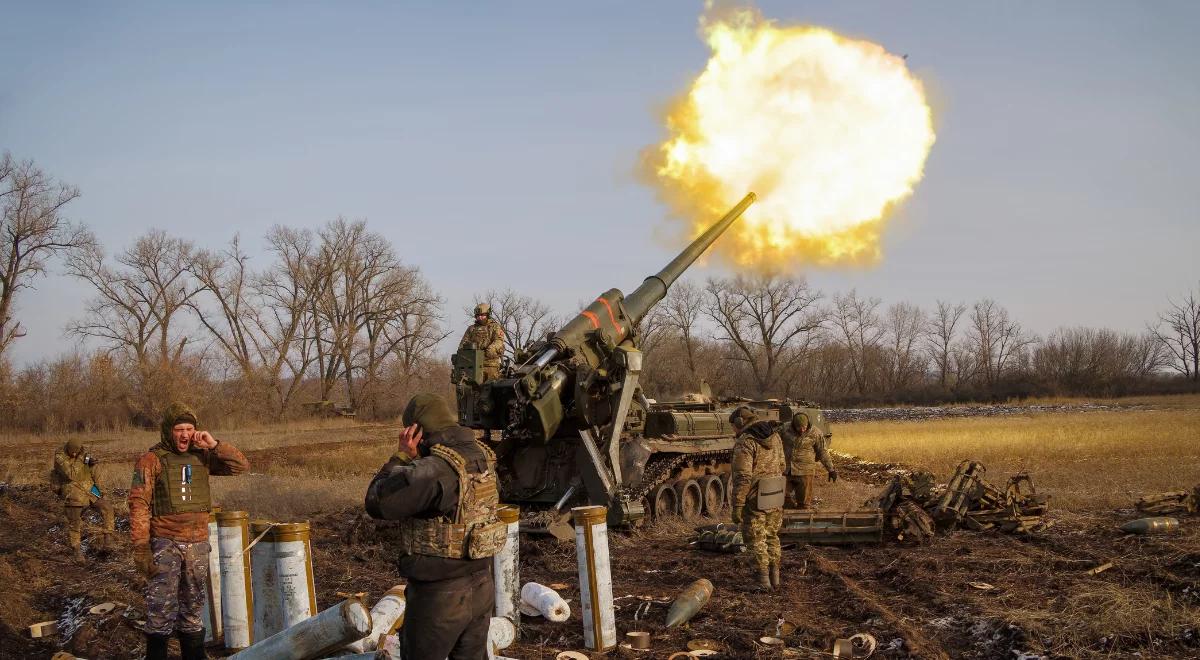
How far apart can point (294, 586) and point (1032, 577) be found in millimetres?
6526

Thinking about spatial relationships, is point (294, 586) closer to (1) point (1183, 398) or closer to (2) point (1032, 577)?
(2) point (1032, 577)

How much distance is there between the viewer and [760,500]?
8.99m

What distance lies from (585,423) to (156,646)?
21.8 feet

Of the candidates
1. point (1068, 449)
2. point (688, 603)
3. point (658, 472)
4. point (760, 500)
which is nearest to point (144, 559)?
point (688, 603)

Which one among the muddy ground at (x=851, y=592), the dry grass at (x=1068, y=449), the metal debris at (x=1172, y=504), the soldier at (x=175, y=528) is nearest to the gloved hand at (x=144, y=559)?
the soldier at (x=175, y=528)

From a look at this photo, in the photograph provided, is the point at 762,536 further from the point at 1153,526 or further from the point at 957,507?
the point at 1153,526

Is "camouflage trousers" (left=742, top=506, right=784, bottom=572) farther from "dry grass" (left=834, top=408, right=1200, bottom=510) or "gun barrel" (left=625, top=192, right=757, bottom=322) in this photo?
"dry grass" (left=834, top=408, right=1200, bottom=510)

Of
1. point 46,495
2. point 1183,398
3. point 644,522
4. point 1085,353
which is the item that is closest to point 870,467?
point 644,522

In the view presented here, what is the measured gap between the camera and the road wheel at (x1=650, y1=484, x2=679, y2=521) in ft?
43.7

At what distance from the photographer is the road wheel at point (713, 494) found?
14883 millimetres

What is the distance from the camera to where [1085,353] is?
74.8 meters

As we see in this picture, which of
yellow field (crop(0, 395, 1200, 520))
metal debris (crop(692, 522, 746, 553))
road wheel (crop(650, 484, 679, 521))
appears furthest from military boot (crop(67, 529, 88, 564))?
metal debris (crop(692, 522, 746, 553))

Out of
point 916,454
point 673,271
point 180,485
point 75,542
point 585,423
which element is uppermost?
point 673,271

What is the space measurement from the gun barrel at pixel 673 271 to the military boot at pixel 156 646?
862cm
